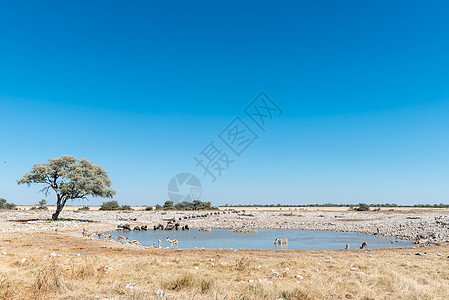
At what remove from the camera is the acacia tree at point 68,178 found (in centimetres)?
3412

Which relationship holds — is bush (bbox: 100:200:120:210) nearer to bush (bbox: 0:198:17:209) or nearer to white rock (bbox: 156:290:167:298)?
bush (bbox: 0:198:17:209)

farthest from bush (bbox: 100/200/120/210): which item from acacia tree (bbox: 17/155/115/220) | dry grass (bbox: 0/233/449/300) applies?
dry grass (bbox: 0/233/449/300)

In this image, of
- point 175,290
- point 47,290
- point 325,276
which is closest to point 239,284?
point 175,290

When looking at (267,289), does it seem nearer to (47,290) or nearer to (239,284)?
(239,284)

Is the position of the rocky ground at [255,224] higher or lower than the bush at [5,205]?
lower

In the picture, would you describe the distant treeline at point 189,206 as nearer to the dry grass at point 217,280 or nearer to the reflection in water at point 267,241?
the reflection in water at point 267,241

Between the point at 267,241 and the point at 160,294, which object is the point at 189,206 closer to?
the point at 267,241

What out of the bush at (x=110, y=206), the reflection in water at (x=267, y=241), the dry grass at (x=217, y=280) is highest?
the bush at (x=110, y=206)

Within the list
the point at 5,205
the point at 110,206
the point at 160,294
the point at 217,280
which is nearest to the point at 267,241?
the point at 217,280

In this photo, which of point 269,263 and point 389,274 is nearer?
point 389,274

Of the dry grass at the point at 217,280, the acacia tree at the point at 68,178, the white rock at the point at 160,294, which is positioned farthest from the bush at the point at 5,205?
the white rock at the point at 160,294

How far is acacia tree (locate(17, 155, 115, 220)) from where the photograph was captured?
34.1 m

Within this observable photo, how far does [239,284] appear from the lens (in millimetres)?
8656

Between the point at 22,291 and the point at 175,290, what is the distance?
375cm
